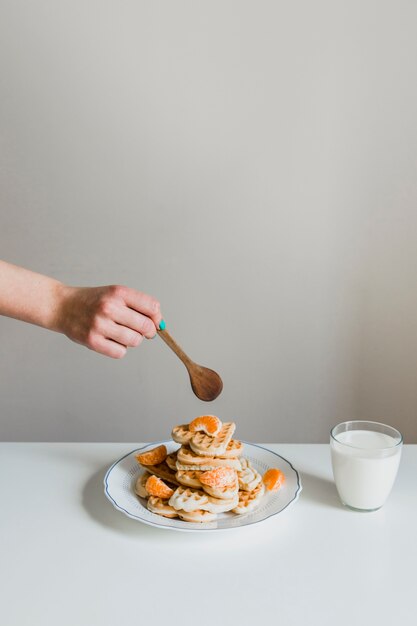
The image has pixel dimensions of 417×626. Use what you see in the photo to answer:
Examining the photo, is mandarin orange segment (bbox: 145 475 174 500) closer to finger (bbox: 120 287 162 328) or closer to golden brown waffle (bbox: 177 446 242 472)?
golden brown waffle (bbox: 177 446 242 472)

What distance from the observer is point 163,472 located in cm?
112

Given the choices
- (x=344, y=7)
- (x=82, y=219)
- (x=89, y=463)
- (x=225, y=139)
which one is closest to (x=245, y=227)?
(x=225, y=139)

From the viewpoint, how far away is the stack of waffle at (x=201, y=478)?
3.33 feet

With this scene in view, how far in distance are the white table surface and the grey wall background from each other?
0.99 m

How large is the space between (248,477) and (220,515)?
0.30 ft

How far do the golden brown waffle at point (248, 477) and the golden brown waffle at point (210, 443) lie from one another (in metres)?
0.06

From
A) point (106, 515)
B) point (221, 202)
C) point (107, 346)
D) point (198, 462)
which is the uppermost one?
point (221, 202)

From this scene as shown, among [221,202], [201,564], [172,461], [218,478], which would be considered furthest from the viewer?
[221,202]

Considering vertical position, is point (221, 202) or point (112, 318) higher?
point (221, 202)

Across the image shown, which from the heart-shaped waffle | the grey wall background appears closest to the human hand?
the heart-shaped waffle

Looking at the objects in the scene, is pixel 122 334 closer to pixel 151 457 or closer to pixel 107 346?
pixel 107 346

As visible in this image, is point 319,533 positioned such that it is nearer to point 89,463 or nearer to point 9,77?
point 89,463

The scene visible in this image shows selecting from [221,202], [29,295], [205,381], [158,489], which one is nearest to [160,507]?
[158,489]

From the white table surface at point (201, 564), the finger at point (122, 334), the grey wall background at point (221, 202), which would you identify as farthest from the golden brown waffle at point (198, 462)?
the grey wall background at point (221, 202)
